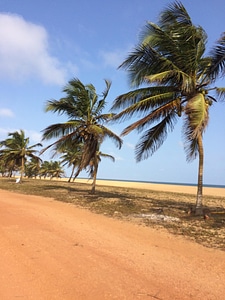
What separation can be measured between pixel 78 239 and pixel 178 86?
8106 millimetres

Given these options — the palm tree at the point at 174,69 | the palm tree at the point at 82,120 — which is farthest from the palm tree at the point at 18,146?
the palm tree at the point at 174,69

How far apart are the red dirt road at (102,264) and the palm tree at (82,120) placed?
38.1 feet

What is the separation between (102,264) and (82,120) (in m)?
15.6

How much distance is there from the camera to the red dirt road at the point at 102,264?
3.79 meters

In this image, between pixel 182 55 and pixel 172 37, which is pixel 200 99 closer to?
pixel 182 55

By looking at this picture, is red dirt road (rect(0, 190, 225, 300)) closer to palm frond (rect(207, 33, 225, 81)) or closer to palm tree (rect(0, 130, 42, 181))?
palm frond (rect(207, 33, 225, 81))

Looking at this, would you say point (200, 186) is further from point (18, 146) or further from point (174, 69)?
point (18, 146)

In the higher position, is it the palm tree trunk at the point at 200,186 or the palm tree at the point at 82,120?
the palm tree at the point at 82,120

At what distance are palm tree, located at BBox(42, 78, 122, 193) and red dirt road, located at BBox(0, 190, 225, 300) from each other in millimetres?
11612

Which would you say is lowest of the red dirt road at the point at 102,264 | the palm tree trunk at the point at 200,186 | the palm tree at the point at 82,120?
the red dirt road at the point at 102,264

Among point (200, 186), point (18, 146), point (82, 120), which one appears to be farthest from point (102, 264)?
point (18, 146)

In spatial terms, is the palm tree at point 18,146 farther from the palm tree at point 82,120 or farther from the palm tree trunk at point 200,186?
the palm tree trunk at point 200,186

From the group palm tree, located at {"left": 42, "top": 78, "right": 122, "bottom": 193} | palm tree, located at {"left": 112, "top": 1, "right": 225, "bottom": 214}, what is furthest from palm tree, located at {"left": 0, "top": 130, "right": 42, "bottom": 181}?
palm tree, located at {"left": 112, "top": 1, "right": 225, "bottom": 214}

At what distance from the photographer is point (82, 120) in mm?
19750
